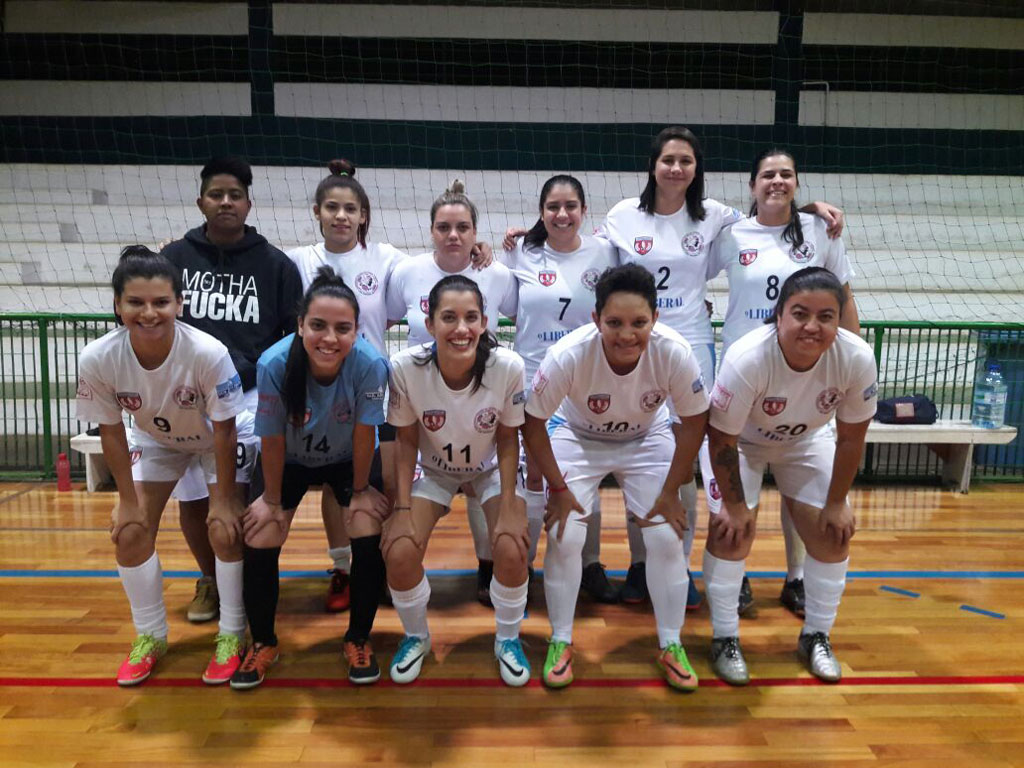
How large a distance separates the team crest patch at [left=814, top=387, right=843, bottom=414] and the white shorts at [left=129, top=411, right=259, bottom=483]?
1859 mm

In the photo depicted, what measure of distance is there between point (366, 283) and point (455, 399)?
79cm

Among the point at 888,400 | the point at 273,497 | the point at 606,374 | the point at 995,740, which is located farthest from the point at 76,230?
the point at 995,740

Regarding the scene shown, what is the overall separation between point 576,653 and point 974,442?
11.1 feet

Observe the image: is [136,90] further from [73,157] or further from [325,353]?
[325,353]

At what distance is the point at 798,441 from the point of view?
2.37m

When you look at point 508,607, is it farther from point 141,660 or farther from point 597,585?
point 141,660

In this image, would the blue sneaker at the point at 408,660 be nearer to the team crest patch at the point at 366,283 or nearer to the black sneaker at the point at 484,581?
the black sneaker at the point at 484,581

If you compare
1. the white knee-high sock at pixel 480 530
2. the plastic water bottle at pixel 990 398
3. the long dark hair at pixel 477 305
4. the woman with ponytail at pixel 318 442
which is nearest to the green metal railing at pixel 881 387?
the plastic water bottle at pixel 990 398

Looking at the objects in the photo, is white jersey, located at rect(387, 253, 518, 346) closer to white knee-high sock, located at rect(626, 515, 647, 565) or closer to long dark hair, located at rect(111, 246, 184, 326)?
long dark hair, located at rect(111, 246, 184, 326)

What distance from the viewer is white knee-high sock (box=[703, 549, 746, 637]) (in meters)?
2.31

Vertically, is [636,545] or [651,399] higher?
[651,399]

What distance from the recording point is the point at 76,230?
21.5ft

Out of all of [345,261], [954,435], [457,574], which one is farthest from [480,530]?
[954,435]

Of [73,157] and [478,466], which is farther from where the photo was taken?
[73,157]
